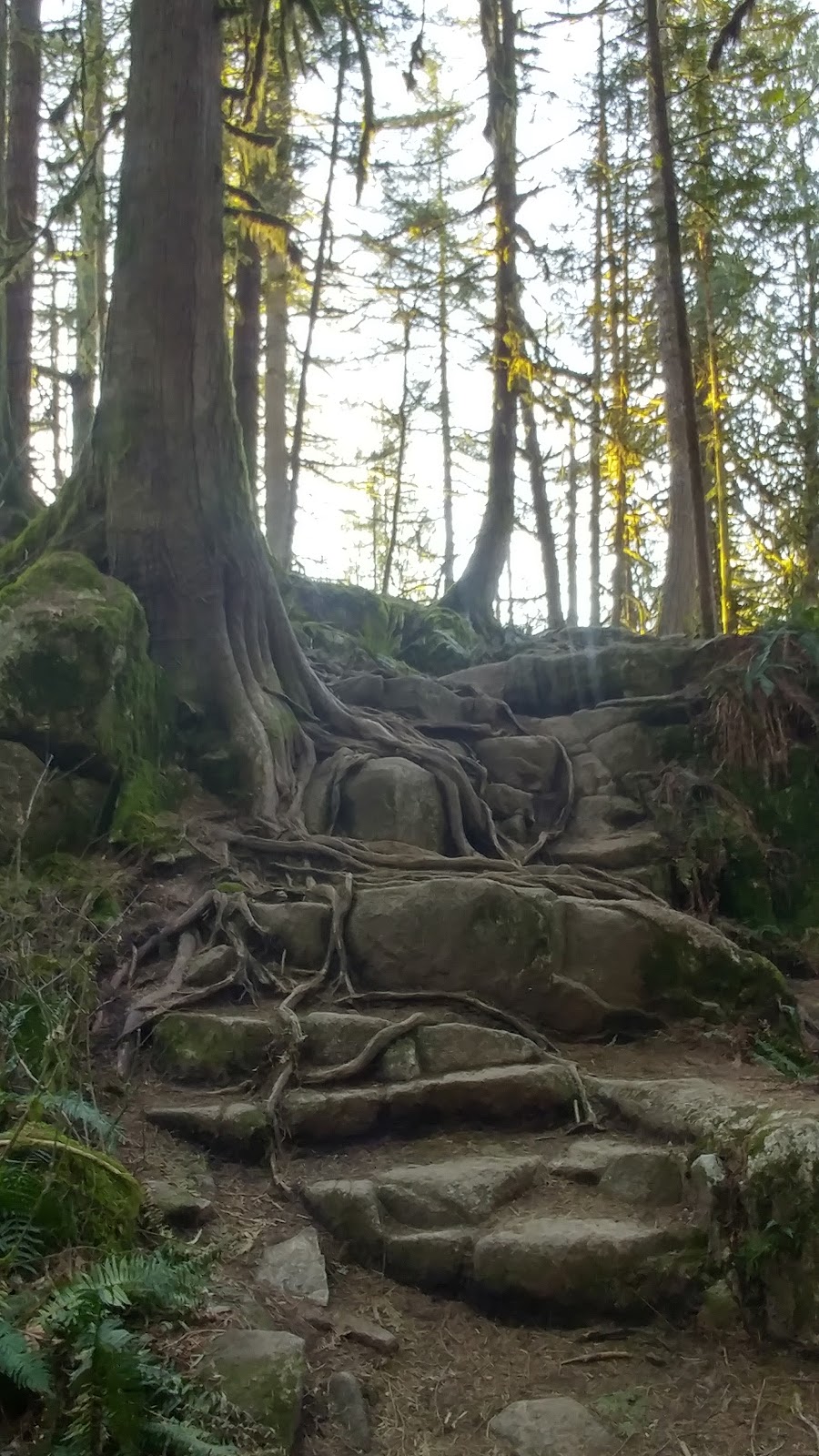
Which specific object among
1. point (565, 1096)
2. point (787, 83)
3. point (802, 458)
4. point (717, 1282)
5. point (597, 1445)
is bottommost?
point (597, 1445)

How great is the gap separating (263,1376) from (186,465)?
6.37 meters

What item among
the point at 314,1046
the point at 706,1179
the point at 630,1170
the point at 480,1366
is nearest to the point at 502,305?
the point at 314,1046

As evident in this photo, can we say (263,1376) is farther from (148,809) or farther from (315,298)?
(315,298)

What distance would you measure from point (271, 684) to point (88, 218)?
761cm

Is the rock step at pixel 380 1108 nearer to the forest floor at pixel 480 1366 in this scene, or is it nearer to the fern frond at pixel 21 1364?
the forest floor at pixel 480 1366

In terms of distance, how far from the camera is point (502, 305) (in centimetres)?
1455

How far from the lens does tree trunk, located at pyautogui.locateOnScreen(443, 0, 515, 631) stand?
559 inches

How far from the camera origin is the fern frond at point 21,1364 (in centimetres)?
261

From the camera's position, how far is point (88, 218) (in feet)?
41.0

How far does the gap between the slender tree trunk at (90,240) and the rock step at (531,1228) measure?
9532 millimetres

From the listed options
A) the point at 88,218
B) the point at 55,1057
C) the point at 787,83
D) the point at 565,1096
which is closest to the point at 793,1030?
the point at 565,1096

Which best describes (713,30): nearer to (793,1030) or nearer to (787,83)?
(787,83)

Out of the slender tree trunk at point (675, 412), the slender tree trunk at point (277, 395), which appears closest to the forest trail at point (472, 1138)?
the slender tree trunk at point (675, 412)

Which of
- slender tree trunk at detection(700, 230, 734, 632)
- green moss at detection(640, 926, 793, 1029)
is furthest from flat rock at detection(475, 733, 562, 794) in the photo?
slender tree trunk at detection(700, 230, 734, 632)
